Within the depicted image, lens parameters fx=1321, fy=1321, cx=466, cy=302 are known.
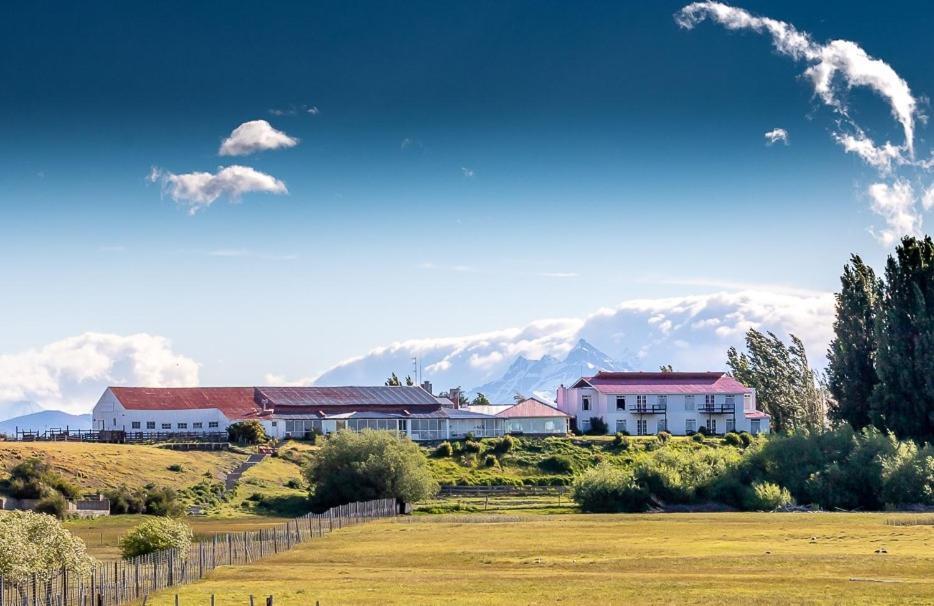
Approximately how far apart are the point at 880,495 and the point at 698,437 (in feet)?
159

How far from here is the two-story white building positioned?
168m

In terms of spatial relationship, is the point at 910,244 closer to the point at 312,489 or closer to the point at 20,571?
the point at 312,489

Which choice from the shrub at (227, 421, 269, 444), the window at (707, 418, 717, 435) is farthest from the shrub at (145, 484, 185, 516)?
the window at (707, 418, 717, 435)

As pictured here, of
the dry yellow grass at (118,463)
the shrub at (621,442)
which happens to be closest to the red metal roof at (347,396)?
the shrub at (621,442)

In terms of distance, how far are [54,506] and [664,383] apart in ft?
310

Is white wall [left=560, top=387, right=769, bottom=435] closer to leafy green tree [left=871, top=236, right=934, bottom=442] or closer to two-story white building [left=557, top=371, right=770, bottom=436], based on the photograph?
two-story white building [left=557, top=371, right=770, bottom=436]

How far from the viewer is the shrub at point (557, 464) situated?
139m

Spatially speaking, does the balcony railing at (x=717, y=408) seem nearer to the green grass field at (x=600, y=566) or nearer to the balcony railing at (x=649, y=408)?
the balcony railing at (x=649, y=408)

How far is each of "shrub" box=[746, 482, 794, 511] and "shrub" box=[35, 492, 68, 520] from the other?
182ft

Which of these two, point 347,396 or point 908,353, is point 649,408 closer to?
point 347,396

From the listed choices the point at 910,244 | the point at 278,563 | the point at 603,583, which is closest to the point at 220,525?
the point at 278,563

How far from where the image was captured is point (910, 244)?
12144 cm

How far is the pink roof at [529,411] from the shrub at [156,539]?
103 m

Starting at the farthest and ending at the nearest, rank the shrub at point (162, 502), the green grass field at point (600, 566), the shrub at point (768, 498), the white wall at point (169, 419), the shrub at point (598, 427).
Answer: the shrub at point (598, 427), the white wall at point (169, 419), the shrub at point (768, 498), the shrub at point (162, 502), the green grass field at point (600, 566)
